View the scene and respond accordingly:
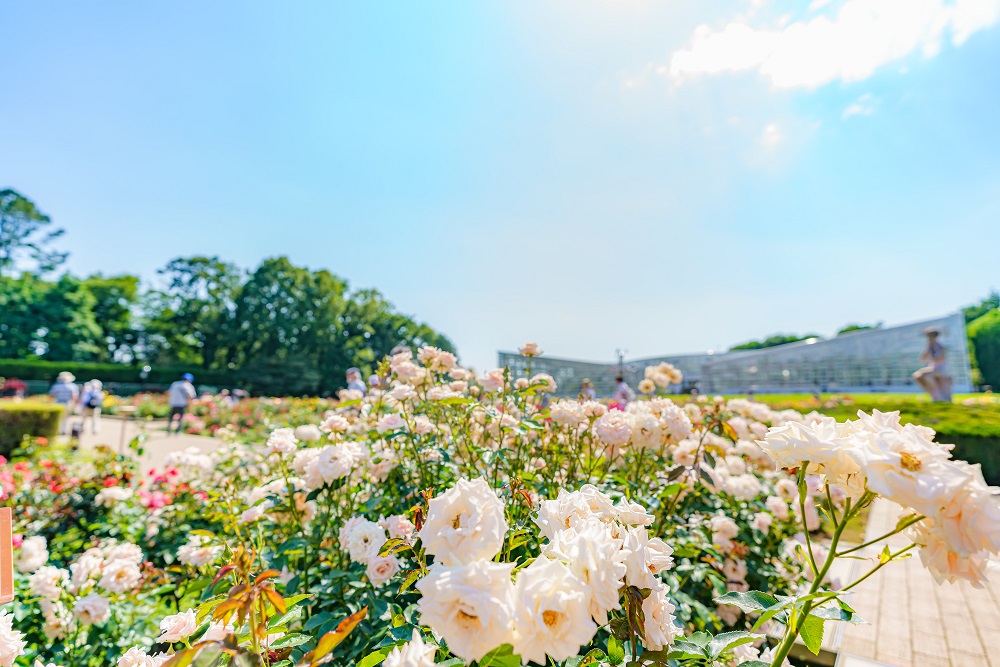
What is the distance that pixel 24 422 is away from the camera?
7.22 m

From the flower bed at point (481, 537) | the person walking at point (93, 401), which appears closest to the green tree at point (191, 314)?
the person walking at point (93, 401)

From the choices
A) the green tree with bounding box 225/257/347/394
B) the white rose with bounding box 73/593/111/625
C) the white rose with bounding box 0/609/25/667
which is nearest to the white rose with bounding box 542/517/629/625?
the white rose with bounding box 0/609/25/667

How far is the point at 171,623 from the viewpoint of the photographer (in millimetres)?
843

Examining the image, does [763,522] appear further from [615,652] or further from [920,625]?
[615,652]

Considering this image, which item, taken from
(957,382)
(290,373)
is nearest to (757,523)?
(290,373)

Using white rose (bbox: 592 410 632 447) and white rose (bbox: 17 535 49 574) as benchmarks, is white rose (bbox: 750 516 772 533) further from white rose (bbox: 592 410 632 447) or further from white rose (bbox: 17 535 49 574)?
white rose (bbox: 17 535 49 574)

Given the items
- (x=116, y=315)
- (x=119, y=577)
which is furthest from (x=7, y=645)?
(x=116, y=315)

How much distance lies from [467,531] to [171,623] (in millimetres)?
642

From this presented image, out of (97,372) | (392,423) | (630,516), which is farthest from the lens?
(97,372)

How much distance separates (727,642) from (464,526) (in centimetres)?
56

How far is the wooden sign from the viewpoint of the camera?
901 millimetres

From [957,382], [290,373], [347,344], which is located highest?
[347,344]

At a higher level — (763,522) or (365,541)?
(365,541)

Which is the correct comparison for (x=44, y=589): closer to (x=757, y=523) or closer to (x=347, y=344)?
(x=757, y=523)
